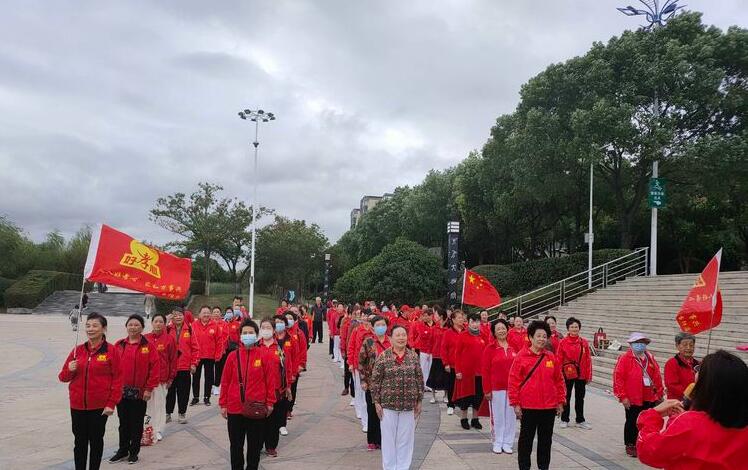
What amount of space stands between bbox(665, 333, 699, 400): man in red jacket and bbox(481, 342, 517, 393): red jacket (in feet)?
6.02

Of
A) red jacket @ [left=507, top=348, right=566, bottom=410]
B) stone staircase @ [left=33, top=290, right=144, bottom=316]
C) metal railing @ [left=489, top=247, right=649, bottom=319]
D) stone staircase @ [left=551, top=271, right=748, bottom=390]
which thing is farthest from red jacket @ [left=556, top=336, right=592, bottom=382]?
stone staircase @ [left=33, top=290, right=144, bottom=316]

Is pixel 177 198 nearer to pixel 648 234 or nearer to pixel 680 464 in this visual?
pixel 648 234

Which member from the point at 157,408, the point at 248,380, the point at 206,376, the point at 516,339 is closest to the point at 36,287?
the point at 206,376

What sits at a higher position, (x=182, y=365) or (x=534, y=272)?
(x=534, y=272)

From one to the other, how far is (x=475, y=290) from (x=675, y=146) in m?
12.1

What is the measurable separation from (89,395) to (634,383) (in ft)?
20.5

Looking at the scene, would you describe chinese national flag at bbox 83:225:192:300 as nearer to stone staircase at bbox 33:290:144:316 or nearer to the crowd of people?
the crowd of people

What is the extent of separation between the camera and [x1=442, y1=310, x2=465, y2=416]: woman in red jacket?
974cm

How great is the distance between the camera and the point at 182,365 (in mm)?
9203

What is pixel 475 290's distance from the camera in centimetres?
1409

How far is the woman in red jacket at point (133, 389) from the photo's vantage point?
6.89 meters

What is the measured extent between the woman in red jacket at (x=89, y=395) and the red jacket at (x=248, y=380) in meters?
1.10

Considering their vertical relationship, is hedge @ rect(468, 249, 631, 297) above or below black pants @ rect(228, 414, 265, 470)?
above

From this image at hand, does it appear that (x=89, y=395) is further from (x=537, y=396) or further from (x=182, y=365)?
(x=537, y=396)
